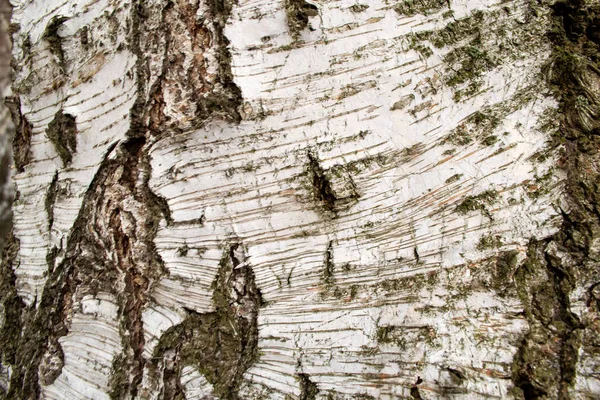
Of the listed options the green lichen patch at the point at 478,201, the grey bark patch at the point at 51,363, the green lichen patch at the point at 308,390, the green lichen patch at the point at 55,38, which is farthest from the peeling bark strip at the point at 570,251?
the green lichen patch at the point at 55,38

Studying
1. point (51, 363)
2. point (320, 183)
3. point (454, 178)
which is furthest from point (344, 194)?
point (51, 363)

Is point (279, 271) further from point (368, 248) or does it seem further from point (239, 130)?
point (239, 130)

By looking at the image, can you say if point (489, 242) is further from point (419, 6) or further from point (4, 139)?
point (4, 139)

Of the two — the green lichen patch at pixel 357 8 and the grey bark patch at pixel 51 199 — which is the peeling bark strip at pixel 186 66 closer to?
the green lichen patch at pixel 357 8

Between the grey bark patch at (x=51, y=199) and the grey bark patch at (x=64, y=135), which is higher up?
the grey bark patch at (x=64, y=135)

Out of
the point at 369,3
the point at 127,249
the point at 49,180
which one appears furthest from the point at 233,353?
the point at 369,3
